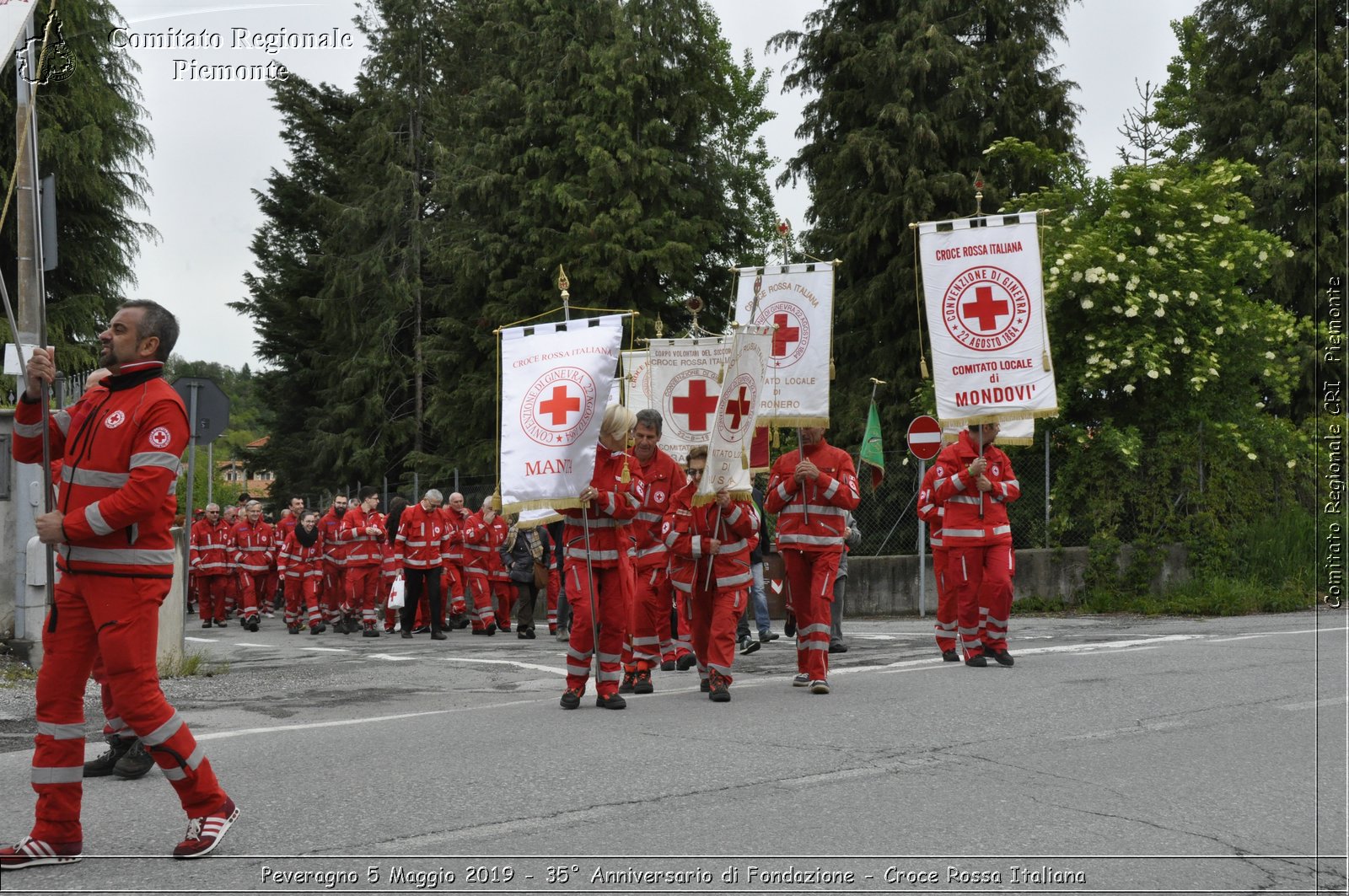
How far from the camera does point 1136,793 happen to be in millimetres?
6340

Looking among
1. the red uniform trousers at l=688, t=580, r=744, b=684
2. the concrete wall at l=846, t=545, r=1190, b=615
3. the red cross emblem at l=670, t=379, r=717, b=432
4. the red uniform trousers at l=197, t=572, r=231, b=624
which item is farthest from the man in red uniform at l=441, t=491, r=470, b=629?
the red uniform trousers at l=688, t=580, r=744, b=684

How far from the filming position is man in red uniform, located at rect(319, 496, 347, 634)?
20.7 m

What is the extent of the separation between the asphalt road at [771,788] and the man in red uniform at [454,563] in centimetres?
778

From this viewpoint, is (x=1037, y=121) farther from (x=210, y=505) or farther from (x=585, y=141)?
(x=210, y=505)

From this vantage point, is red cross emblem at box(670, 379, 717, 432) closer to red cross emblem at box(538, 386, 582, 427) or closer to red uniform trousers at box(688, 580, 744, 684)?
red uniform trousers at box(688, 580, 744, 684)

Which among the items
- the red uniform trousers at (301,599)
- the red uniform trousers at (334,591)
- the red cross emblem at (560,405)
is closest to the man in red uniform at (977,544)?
the red cross emblem at (560,405)

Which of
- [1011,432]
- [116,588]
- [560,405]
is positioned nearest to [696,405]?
[560,405]

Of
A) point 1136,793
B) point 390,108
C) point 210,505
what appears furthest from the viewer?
point 390,108

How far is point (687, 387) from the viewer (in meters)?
11.7

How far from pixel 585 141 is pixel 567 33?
132 inches

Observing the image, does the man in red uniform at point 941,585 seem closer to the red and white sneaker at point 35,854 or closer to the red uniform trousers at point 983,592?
the red uniform trousers at point 983,592

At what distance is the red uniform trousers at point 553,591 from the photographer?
17781mm

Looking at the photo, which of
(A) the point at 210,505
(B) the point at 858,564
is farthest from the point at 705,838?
(A) the point at 210,505

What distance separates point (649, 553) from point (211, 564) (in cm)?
1494
